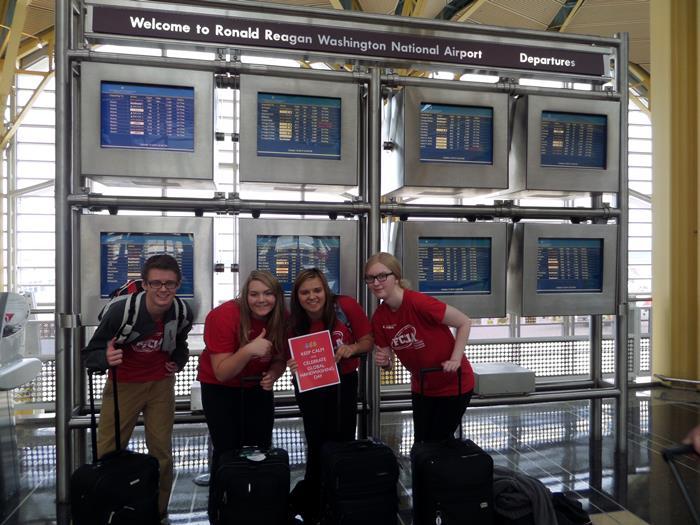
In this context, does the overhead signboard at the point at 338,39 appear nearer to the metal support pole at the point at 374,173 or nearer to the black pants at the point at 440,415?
the metal support pole at the point at 374,173

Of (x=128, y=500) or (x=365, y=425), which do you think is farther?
(x=365, y=425)

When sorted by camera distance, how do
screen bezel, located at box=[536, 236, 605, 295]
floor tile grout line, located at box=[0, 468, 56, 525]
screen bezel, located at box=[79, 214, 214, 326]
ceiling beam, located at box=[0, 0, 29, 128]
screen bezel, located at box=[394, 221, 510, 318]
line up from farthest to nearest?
ceiling beam, located at box=[0, 0, 29, 128]
screen bezel, located at box=[536, 236, 605, 295]
screen bezel, located at box=[394, 221, 510, 318]
screen bezel, located at box=[79, 214, 214, 326]
floor tile grout line, located at box=[0, 468, 56, 525]

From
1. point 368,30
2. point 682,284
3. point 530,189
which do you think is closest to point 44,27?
point 368,30

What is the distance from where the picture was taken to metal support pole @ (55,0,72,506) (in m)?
3.65

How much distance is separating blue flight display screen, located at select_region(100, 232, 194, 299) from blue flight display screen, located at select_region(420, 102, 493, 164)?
204 cm

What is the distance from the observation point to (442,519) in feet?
9.75

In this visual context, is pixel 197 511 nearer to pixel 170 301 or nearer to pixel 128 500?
pixel 128 500

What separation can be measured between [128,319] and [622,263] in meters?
4.04

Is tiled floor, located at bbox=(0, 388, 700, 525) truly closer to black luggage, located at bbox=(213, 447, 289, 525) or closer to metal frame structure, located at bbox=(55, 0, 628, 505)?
metal frame structure, located at bbox=(55, 0, 628, 505)

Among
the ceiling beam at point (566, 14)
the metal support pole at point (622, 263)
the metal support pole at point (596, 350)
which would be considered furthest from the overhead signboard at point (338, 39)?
the ceiling beam at point (566, 14)

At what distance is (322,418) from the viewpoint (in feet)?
11.2

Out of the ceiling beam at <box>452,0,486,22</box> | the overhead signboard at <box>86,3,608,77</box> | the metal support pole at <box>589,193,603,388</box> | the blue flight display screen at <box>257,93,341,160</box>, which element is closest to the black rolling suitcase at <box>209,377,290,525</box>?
the blue flight display screen at <box>257,93,341,160</box>

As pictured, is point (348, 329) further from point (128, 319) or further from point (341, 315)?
point (128, 319)

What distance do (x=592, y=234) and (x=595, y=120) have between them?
99cm
